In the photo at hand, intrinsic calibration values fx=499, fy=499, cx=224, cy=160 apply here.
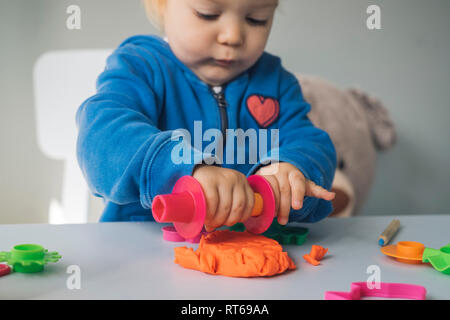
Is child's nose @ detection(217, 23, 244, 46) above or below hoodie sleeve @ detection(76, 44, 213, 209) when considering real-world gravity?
above

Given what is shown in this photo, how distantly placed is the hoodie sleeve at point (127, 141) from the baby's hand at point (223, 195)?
0.02m

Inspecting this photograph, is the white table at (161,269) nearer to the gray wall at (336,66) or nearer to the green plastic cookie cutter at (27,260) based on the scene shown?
the green plastic cookie cutter at (27,260)

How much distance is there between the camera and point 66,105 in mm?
1209

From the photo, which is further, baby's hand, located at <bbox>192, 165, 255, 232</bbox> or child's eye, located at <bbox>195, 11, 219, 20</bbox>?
child's eye, located at <bbox>195, 11, 219, 20</bbox>

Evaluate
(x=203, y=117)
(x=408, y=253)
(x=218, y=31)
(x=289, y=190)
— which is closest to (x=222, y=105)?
(x=203, y=117)

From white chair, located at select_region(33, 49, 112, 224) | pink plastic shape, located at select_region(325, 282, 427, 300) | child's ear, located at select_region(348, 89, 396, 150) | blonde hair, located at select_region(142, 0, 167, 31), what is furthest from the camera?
child's ear, located at select_region(348, 89, 396, 150)

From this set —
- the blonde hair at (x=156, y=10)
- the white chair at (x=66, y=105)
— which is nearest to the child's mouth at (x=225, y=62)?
the blonde hair at (x=156, y=10)

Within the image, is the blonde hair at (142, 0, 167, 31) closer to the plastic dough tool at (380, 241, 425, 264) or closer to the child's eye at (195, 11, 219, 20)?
the child's eye at (195, 11, 219, 20)

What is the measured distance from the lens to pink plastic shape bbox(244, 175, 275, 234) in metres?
0.44

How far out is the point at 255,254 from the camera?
40 centimetres

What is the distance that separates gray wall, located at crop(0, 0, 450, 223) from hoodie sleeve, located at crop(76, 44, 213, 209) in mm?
437

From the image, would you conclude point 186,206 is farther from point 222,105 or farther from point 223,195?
point 222,105

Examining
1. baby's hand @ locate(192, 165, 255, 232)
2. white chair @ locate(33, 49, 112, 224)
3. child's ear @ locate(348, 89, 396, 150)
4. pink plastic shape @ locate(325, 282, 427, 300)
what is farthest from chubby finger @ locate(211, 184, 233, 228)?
child's ear @ locate(348, 89, 396, 150)

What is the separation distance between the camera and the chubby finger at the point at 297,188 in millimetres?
473
